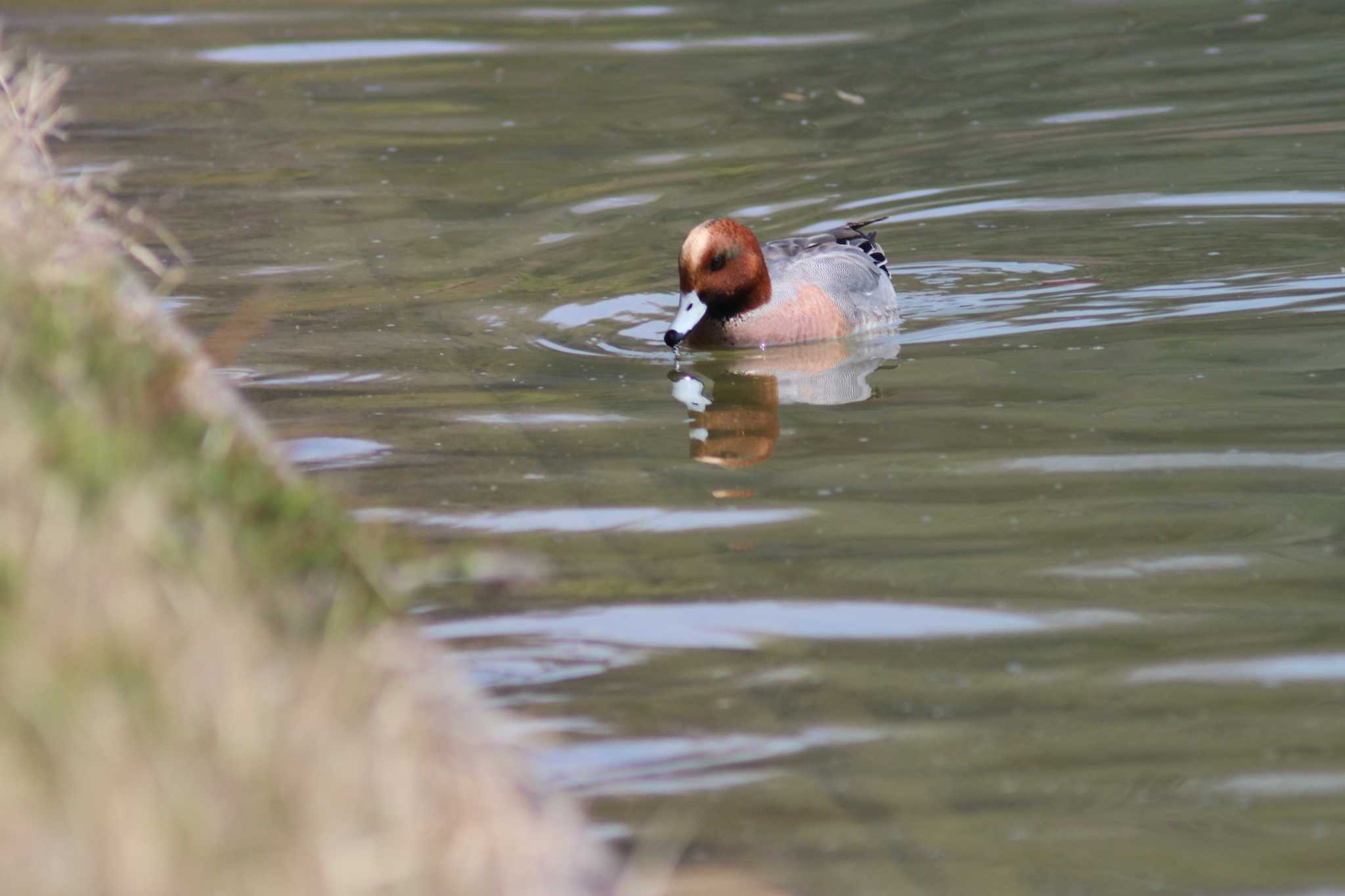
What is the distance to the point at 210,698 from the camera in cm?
263

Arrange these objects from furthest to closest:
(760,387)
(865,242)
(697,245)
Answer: (865,242)
(697,245)
(760,387)

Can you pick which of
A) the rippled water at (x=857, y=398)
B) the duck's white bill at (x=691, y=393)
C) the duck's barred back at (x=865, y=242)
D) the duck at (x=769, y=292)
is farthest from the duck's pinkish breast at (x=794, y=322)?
the duck's white bill at (x=691, y=393)

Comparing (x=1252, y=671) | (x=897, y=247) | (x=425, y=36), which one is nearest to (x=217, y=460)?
(x=1252, y=671)

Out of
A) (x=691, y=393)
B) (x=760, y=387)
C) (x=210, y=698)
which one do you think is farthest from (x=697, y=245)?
(x=210, y=698)

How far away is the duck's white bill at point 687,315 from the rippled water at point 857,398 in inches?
6.9

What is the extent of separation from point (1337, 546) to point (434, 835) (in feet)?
9.96

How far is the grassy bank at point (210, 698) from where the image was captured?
2361mm

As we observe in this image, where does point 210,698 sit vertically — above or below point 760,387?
above

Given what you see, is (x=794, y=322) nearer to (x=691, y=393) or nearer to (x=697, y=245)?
(x=697, y=245)

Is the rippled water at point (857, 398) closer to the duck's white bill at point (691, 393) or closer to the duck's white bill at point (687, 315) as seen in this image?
the duck's white bill at point (691, 393)

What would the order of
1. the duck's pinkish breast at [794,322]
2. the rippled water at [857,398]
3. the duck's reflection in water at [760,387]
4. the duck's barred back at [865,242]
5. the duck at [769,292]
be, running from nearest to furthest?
the rippled water at [857,398] → the duck's reflection in water at [760,387] → the duck at [769,292] → the duck's pinkish breast at [794,322] → the duck's barred back at [865,242]

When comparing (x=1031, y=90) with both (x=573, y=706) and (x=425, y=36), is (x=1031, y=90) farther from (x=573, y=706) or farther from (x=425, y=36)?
(x=573, y=706)

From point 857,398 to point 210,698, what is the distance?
426 cm

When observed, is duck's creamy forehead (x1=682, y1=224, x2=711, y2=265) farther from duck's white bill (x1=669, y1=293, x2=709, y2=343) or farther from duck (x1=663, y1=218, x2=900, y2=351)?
duck's white bill (x1=669, y1=293, x2=709, y2=343)
